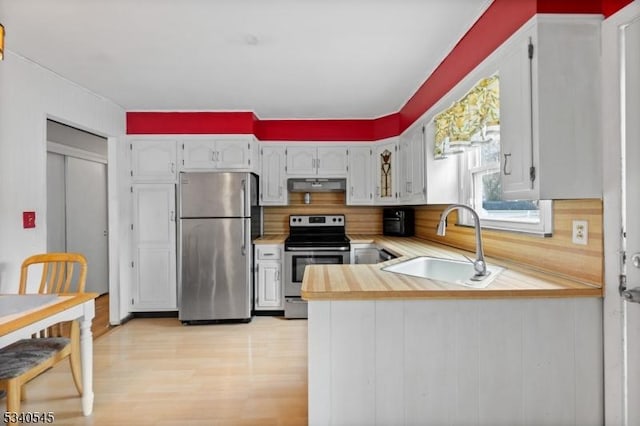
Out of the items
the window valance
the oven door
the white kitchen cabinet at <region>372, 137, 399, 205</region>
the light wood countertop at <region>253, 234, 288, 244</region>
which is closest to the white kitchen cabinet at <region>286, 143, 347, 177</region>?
the white kitchen cabinet at <region>372, 137, 399, 205</region>

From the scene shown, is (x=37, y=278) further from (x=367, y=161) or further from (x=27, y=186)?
(x=367, y=161)

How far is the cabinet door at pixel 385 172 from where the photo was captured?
3967 mm

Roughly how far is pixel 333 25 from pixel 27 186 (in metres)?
2.49

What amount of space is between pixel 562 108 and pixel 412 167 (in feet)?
6.11

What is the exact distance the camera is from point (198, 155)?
3797mm

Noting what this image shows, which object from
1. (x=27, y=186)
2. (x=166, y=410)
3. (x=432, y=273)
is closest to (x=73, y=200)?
(x=27, y=186)

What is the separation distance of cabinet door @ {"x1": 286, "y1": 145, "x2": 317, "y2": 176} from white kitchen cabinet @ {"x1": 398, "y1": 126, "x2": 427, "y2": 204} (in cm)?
105

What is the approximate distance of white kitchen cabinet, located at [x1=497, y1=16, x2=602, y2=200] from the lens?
1.42 metres

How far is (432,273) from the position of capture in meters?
2.40

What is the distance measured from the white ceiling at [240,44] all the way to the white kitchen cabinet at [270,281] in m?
1.69

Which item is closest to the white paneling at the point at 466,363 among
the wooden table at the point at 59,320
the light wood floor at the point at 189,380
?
the light wood floor at the point at 189,380

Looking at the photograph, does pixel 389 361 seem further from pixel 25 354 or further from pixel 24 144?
pixel 24 144

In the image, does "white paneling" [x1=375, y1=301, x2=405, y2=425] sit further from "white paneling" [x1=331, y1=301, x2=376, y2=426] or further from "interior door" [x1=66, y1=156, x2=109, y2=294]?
"interior door" [x1=66, y1=156, x2=109, y2=294]

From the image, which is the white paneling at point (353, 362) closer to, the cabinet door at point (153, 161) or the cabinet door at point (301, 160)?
the cabinet door at point (301, 160)
